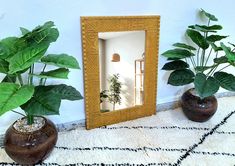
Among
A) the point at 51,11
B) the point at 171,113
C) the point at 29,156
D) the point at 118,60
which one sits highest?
the point at 51,11

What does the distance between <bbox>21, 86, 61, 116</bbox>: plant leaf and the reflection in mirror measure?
0.53m

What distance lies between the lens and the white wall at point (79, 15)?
1.35 meters

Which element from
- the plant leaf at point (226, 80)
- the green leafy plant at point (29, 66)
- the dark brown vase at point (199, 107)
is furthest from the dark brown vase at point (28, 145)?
the plant leaf at point (226, 80)

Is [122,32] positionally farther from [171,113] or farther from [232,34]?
[232,34]

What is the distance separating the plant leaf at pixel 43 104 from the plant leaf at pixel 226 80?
1.10 m

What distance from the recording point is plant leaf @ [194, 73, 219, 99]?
148cm

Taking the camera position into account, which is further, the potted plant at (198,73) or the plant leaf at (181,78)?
the plant leaf at (181,78)

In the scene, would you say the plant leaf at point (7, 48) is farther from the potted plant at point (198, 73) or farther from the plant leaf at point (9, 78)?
the potted plant at point (198, 73)

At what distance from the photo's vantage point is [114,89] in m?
1.72

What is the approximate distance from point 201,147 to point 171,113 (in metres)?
0.51

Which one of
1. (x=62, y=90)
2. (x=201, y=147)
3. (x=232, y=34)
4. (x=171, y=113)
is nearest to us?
(x=62, y=90)

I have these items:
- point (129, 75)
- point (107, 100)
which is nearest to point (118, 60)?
point (129, 75)

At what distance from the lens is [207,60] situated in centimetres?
204

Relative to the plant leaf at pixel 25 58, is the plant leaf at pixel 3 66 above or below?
below
